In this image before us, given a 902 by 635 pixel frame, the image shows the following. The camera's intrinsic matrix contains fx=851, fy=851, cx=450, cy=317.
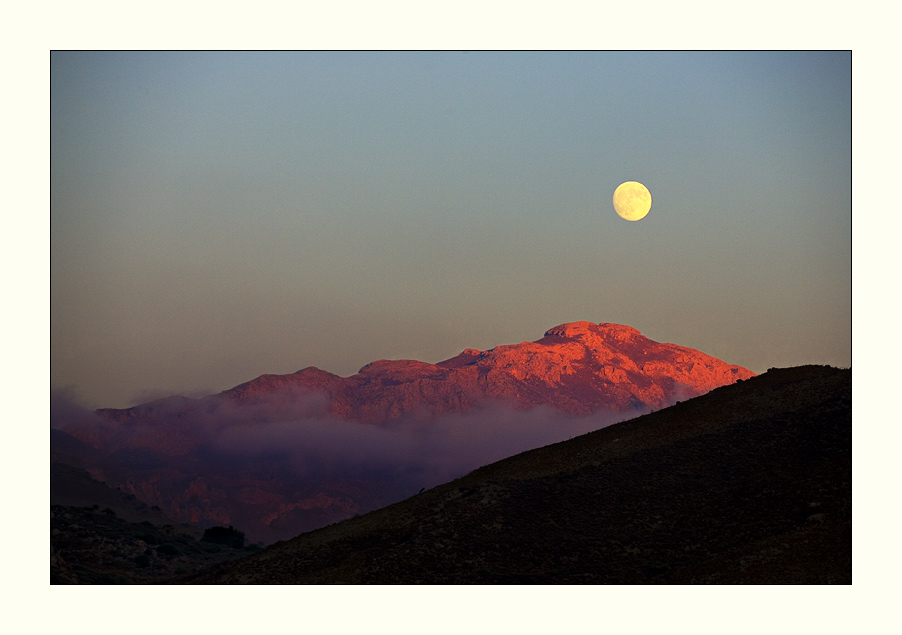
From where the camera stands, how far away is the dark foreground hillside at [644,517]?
3662 cm

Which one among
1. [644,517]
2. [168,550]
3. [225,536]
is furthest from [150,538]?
[644,517]

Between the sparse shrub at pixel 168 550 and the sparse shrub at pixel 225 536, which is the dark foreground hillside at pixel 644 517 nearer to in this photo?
the sparse shrub at pixel 168 550

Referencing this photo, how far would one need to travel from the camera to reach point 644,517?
4128cm

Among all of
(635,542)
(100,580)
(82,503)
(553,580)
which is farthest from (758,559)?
(82,503)

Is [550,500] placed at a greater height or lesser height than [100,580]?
greater

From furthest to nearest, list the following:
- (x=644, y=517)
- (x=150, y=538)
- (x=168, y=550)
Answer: (x=150, y=538) → (x=168, y=550) → (x=644, y=517)

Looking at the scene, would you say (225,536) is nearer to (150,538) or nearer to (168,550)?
(150,538)

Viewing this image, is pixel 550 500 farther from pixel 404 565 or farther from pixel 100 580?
pixel 100 580

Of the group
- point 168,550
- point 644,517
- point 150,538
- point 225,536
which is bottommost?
point 225,536

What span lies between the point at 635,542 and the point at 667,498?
447cm

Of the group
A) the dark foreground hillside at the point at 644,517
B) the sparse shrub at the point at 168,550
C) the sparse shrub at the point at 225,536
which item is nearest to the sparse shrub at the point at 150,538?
the sparse shrub at the point at 168,550

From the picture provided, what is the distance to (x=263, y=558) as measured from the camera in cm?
4519

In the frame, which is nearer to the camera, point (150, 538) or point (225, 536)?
point (150, 538)

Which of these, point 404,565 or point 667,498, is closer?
point 404,565
